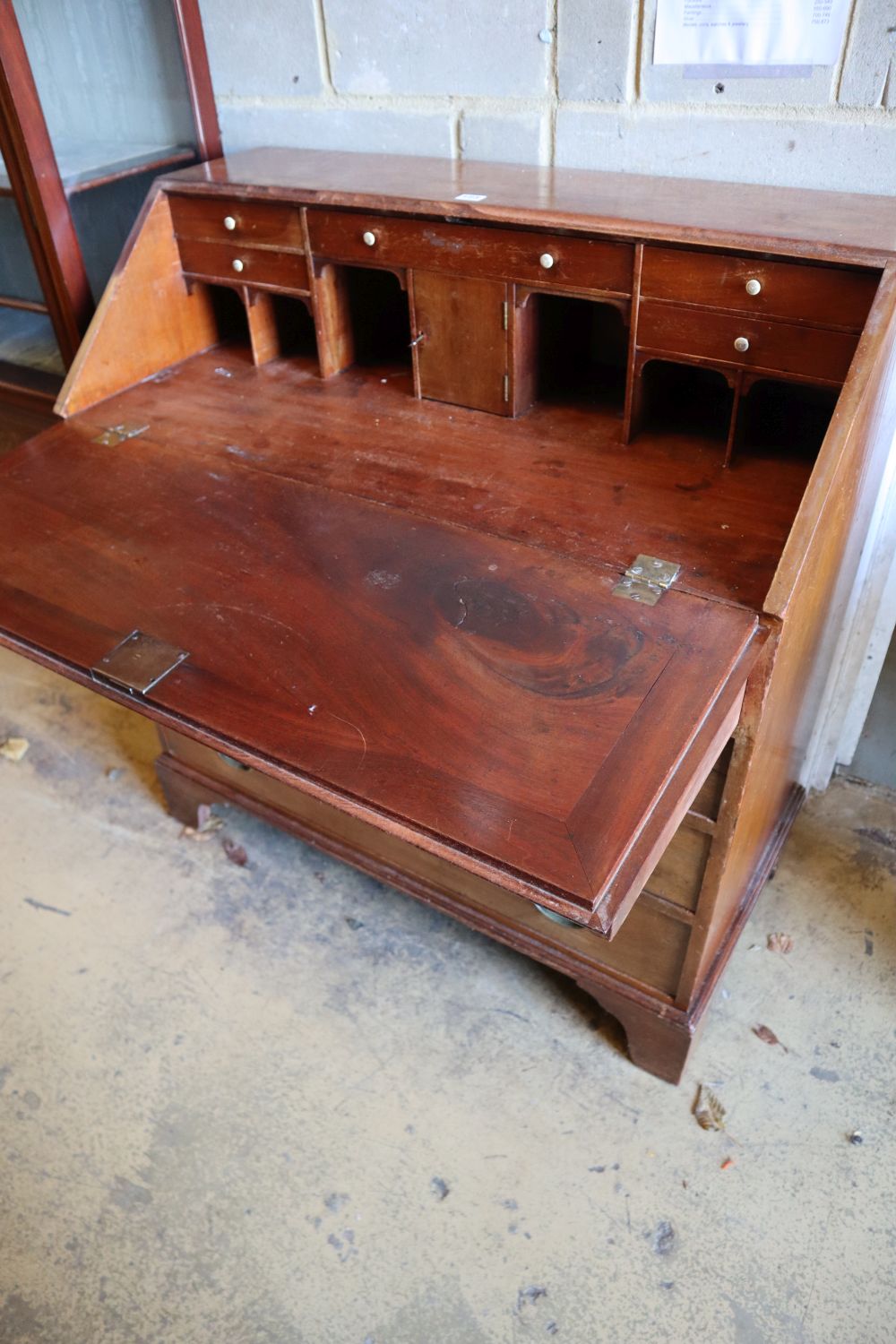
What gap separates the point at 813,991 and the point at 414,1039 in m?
0.75

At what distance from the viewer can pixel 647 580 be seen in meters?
1.20

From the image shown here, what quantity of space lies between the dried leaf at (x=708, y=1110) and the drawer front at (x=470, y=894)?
0.22m

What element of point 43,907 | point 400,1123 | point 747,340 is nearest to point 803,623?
point 747,340

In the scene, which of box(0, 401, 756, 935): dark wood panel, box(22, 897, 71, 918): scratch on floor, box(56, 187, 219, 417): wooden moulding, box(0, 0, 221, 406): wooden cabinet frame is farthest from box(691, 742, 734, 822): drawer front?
box(0, 0, 221, 406): wooden cabinet frame

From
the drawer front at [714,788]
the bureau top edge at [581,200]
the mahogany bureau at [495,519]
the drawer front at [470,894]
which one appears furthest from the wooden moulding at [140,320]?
the drawer front at [714,788]

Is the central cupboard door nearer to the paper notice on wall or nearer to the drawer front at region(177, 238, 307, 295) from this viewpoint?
the drawer front at region(177, 238, 307, 295)

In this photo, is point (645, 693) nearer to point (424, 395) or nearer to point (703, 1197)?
point (424, 395)

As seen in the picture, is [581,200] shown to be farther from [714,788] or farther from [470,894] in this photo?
[470,894]

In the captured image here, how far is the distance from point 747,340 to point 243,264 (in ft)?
3.09

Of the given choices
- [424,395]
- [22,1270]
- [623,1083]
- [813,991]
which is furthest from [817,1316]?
[424,395]

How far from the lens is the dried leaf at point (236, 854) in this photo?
2111mm

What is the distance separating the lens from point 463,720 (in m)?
1.05

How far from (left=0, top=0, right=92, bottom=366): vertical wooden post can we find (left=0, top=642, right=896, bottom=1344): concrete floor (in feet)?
3.98

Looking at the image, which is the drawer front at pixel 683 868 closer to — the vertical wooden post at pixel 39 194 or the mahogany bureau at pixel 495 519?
the mahogany bureau at pixel 495 519
